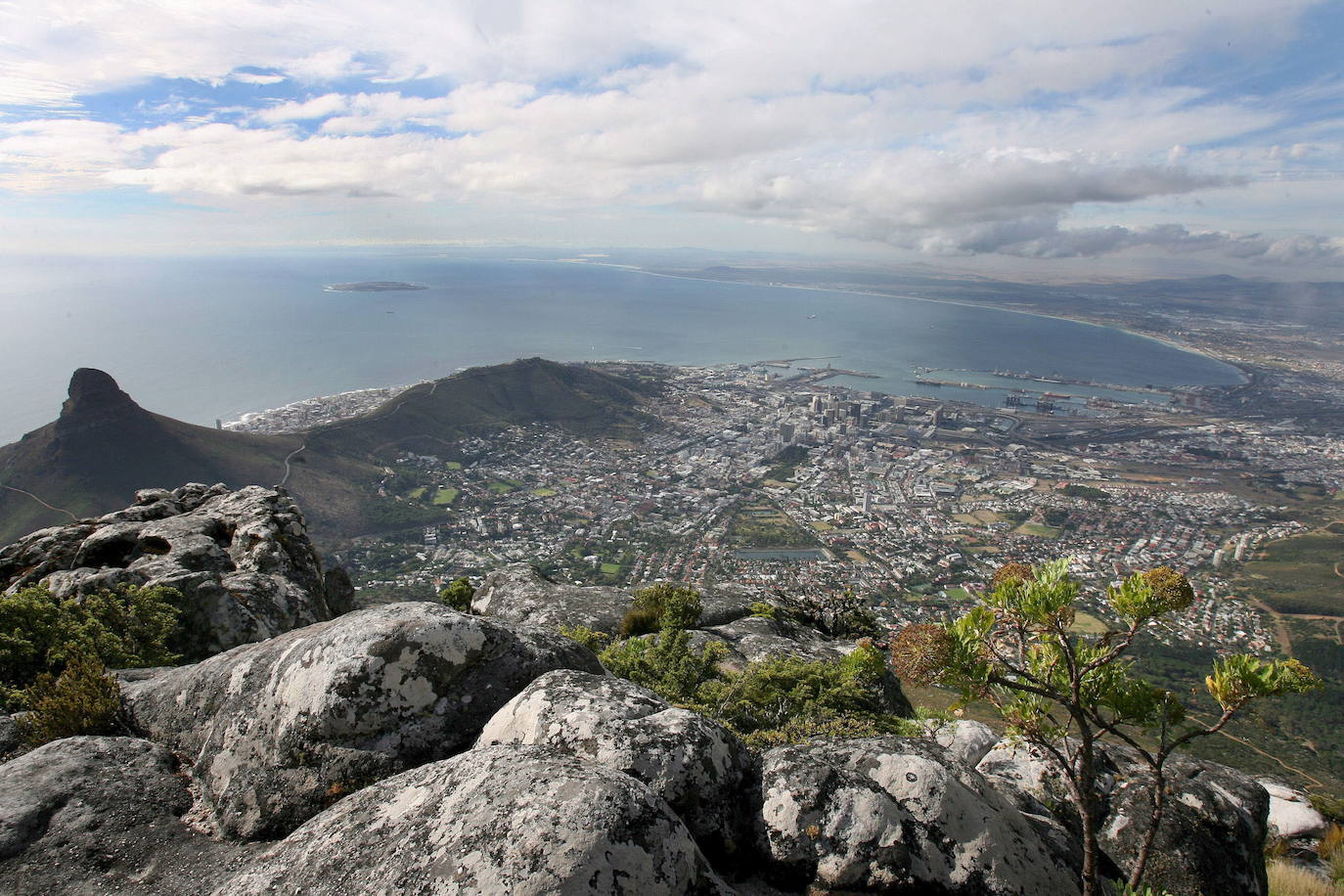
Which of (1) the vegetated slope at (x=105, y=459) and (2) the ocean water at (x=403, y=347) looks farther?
(2) the ocean water at (x=403, y=347)

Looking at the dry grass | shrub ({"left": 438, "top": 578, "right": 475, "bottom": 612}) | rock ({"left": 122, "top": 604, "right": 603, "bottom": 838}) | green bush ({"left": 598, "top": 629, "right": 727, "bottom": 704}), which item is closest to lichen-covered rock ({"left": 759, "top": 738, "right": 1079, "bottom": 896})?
rock ({"left": 122, "top": 604, "right": 603, "bottom": 838})

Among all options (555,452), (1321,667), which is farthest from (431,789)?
(555,452)

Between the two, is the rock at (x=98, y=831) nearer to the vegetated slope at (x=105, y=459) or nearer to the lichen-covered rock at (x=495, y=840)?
the lichen-covered rock at (x=495, y=840)

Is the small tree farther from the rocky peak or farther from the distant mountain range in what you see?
the rocky peak

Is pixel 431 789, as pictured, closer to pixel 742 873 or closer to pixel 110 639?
pixel 742 873

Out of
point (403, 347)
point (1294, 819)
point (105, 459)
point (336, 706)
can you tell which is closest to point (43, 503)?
point (105, 459)

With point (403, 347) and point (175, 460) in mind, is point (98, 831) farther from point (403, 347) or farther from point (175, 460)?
point (403, 347)

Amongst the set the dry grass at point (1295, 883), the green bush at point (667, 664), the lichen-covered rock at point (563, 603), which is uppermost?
the green bush at point (667, 664)

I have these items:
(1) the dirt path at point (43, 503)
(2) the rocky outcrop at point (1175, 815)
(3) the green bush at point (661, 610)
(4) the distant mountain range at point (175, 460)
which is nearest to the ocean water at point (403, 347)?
(4) the distant mountain range at point (175, 460)
